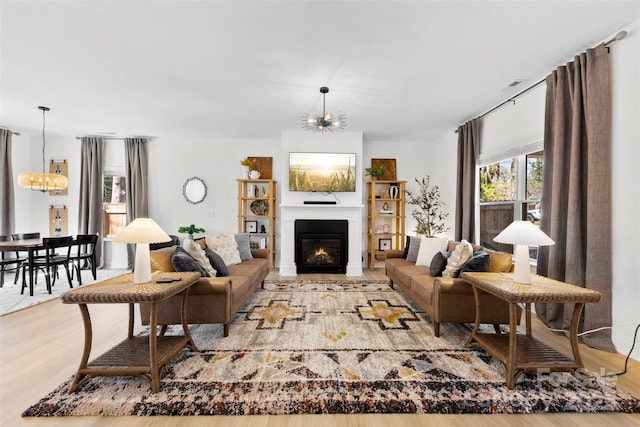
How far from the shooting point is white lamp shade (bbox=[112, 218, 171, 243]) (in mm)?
2062

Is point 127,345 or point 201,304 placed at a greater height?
point 201,304

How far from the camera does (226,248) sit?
151 inches

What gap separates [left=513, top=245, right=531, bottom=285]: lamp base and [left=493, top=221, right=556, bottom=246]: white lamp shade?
6 cm

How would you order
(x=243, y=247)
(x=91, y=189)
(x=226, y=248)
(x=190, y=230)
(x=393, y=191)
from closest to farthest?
(x=226, y=248) < (x=243, y=247) < (x=190, y=230) < (x=91, y=189) < (x=393, y=191)

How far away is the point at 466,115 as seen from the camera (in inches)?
175

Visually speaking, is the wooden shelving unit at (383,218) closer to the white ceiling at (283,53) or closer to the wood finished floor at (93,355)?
the white ceiling at (283,53)

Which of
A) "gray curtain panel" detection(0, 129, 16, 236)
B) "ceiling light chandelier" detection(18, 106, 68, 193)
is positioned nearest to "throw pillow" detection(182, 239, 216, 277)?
"ceiling light chandelier" detection(18, 106, 68, 193)

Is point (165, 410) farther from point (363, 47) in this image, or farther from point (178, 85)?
point (178, 85)

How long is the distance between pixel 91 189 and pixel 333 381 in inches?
247

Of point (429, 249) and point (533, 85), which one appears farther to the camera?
point (429, 249)

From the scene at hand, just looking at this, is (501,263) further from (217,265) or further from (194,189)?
(194,189)

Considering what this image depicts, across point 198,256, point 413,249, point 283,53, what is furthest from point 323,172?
point 198,256

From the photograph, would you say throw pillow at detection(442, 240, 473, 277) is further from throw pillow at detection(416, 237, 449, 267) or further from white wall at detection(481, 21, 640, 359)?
white wall at detection(481, 21, 640, 359)

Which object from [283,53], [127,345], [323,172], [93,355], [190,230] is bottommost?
[93,355]
